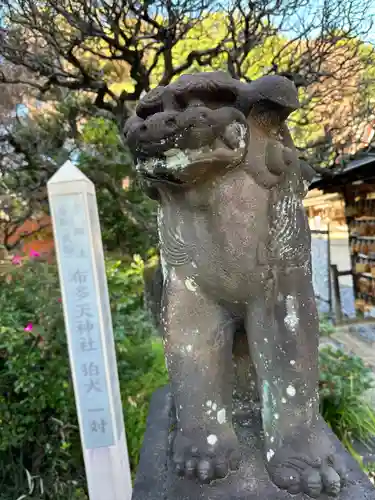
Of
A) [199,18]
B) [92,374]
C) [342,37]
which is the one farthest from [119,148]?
[92,374]

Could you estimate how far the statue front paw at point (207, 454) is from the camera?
0.82 metres

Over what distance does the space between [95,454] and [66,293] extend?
0.60 metres

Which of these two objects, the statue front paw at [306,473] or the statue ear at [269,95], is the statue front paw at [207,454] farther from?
the statue ear at [269,95]

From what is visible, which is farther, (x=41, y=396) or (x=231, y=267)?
(x=41, y=396)

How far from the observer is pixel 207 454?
2.74ft

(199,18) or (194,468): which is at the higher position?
(199,18)

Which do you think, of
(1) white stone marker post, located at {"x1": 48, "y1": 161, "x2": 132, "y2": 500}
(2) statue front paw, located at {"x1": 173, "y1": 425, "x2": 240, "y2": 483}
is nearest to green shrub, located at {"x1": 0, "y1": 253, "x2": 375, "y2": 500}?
(1) white stone marker post, located at {"x1": 48, "y1": 161, "x2": 132, "y2": 500}

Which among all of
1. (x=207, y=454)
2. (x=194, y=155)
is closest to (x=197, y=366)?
(x=207, y=454)

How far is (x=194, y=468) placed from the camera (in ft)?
2.70

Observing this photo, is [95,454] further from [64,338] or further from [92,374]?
[64,338]

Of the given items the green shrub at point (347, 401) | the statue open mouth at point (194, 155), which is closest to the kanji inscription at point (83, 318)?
the statue open mouth at point (194, 155)

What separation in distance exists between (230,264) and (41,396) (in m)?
1.58

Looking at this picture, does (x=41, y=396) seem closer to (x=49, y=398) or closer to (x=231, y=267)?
(x=49, y=398)

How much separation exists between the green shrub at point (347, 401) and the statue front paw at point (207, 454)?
128 cm
